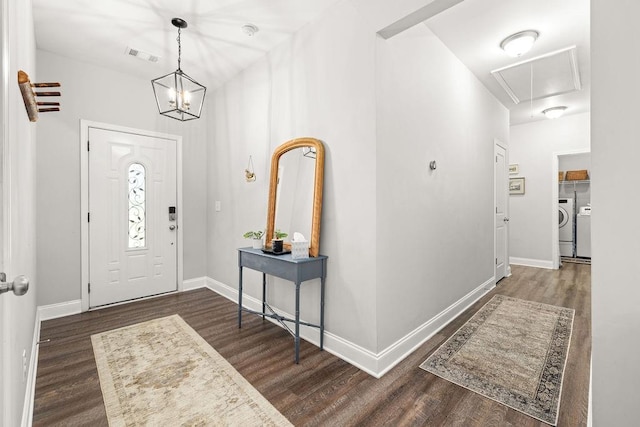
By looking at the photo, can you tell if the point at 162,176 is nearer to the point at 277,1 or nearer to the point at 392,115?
the point at 277,1

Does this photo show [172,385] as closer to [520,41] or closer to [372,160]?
[372,160]

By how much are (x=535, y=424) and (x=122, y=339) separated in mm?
3125

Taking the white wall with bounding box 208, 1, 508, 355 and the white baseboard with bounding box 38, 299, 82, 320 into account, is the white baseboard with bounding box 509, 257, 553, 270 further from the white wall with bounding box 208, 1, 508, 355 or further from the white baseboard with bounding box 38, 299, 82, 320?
the white baseboard with bounding box 38, 299, 82, 320

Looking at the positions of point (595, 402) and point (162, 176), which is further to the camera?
point (162, 176)

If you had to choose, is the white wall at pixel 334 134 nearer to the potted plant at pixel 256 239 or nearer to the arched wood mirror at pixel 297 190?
the arched wood mirror at pixel 297 190

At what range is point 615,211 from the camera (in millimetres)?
1130

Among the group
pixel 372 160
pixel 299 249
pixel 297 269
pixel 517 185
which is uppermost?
pixel 517 185

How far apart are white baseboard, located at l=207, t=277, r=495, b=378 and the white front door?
1.46 metres

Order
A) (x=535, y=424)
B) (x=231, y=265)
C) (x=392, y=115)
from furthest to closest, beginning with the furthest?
(x=231, y=265) < (x=392, y=115) < (x=535, y=424)

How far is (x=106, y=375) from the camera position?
84.0 inches

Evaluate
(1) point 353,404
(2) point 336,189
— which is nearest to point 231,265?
(2) point 336,189

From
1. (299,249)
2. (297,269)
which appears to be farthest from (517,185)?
(297,269)

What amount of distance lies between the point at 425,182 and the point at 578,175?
6.31 metres

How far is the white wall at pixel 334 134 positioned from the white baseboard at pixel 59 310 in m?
1.91
